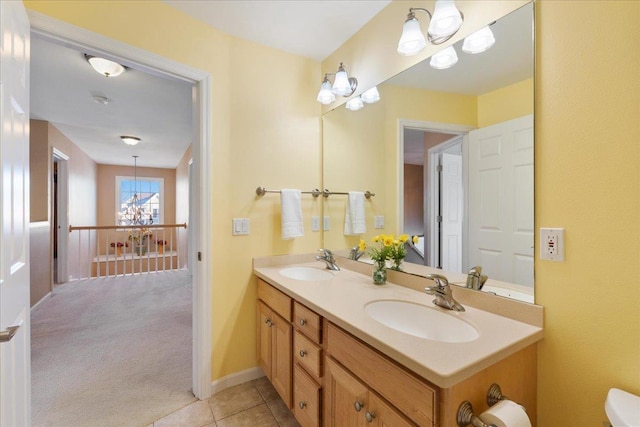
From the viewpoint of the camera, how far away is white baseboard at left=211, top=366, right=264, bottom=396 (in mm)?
1818

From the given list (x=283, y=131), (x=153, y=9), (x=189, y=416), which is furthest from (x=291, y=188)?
(x=189, y=416)

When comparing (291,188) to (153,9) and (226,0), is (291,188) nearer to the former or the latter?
(226,0)

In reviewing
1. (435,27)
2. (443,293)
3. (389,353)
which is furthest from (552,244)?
(435,27)

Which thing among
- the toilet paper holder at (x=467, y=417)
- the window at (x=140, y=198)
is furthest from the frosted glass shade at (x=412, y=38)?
the window at (x=140, y=198)

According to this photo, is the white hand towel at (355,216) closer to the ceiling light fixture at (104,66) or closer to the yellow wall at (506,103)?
the yellow wall at (506,103)

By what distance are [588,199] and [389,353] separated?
2.64 ft

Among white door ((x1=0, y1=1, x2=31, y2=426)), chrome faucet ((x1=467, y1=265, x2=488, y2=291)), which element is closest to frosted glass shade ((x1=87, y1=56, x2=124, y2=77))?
white door ((x1=0, y1=1, x2=31, y2=426))

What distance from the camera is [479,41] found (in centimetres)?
122

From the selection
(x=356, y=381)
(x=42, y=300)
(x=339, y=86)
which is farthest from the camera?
(x=42, y=300)

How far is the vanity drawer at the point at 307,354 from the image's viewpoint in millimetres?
1241

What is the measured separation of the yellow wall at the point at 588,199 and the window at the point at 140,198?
8237 millimetres

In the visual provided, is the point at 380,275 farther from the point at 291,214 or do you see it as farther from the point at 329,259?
the point at 291,214

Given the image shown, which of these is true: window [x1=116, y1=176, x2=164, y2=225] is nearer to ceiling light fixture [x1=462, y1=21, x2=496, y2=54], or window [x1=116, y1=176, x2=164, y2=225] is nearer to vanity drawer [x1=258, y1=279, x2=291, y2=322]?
vanity drawer [x1=258, y1=279, x2=291, y2=322]

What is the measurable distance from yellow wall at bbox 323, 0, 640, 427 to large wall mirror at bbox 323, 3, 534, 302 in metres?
0.07
